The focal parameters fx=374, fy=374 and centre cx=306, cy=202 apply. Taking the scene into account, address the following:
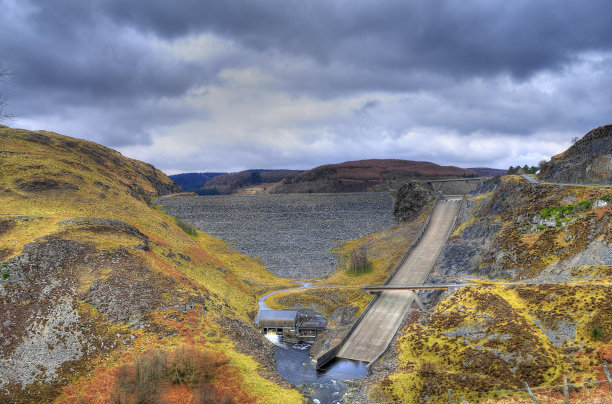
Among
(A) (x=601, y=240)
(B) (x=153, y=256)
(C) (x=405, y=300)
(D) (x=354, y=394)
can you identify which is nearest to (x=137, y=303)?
(B) (x=153, y=256)

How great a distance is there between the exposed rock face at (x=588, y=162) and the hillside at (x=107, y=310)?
4569cm

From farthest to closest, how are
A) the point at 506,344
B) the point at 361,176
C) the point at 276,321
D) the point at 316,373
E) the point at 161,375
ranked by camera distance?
the point at 361,176 → the point at 276,321 → the point at 316,373 → the point at 506,344 → the point at 161,375

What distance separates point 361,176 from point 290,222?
83.6 m

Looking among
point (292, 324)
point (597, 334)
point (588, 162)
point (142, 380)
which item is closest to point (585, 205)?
point (588, 162)

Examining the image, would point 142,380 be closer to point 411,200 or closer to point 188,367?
point 188,367

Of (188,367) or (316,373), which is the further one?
(316,373)

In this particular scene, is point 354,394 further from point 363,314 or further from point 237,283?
point 237,283

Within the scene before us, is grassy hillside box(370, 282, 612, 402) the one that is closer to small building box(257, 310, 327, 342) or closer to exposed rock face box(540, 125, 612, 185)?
small building box(257, 310, 327, 342)


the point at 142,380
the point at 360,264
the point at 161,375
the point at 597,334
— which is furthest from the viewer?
the point at 360,264

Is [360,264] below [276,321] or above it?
above

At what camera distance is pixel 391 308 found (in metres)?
45.3

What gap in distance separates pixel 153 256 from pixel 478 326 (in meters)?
36.0

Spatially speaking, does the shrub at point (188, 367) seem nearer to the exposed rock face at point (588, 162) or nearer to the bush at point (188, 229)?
the exposed rock face at point (588, 162)

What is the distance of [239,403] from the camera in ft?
88.4
